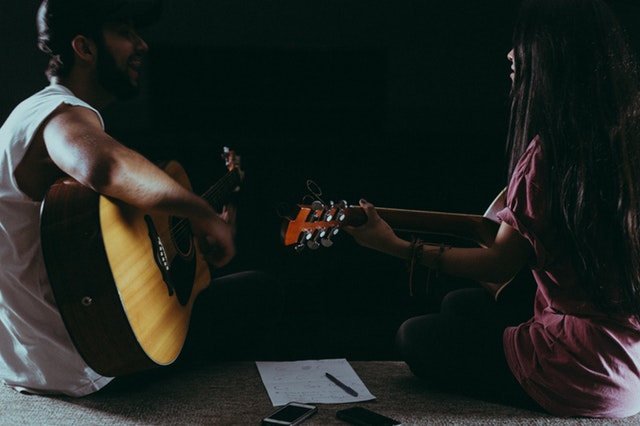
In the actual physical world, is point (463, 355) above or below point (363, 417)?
above

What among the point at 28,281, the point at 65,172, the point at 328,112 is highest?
the point at 328,112

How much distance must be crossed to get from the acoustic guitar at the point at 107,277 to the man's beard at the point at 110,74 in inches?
15.3

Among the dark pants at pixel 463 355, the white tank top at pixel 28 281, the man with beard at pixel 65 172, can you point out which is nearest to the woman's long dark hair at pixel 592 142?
the dark pants at pixel 463 355

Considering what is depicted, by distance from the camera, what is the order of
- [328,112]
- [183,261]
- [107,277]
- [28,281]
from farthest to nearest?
[328,112]
[183,261]
[28,281]
[107,277]

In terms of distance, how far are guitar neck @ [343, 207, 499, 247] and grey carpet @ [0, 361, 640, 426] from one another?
1.45ft

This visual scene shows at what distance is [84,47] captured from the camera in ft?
5.07

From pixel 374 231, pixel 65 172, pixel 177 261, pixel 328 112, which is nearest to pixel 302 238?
pixel 374 231

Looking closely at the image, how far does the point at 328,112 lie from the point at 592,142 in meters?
1.27

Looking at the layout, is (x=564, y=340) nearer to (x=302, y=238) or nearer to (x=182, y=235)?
(x=302, y=238)

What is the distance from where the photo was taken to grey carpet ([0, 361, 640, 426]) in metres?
1.47

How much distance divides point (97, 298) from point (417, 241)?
0.75 metres

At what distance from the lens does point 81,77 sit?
1.56m

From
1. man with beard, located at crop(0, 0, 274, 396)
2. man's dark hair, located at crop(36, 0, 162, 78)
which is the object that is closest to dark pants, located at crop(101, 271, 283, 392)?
man with beard, located at crop(0, 0, 274, 396)

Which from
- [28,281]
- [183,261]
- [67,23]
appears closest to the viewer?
[28,281]
